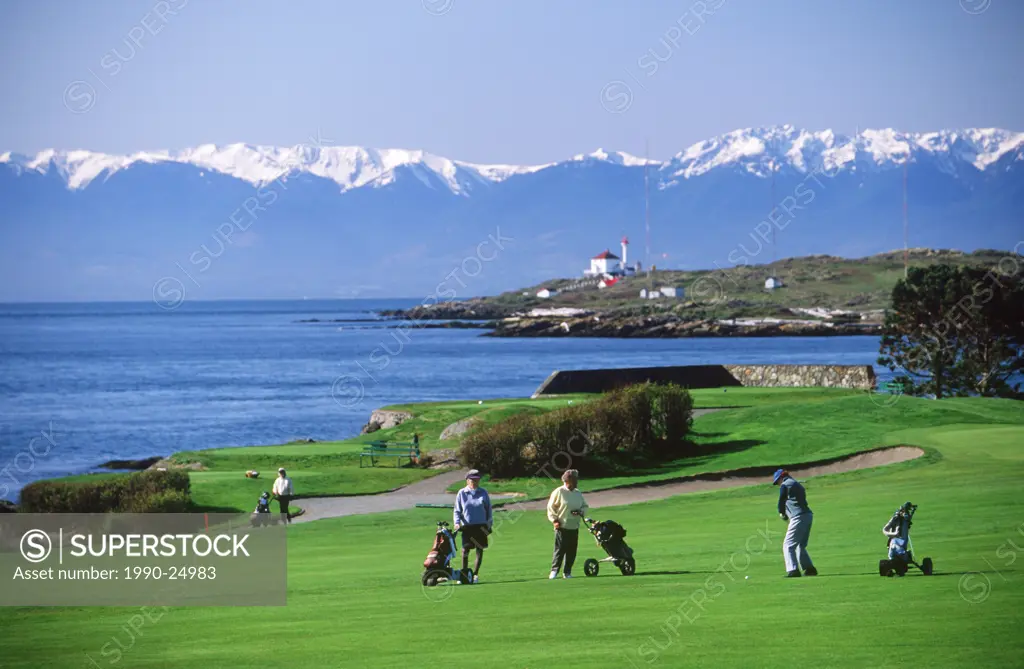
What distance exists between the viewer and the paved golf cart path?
3381cm

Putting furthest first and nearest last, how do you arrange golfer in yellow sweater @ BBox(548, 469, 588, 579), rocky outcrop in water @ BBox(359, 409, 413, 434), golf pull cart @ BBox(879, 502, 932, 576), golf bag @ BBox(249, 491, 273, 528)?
rocky outcrop in water @ BBox(359, 409, 413, 434) < golf bag @ BBox(249, 491, 273, 528) < golfer in yellow sweater @ BBox(548, 469, 588, 579) < golf pull cart @ BBox(879, 502, 932, 576)

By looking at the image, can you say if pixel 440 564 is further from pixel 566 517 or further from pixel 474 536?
pixel 566 517

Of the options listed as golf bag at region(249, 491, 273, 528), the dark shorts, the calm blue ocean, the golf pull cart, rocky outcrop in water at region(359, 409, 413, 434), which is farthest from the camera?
the calm blue ocean

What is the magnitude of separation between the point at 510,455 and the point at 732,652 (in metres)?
26.3

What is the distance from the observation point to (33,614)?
1925 cm

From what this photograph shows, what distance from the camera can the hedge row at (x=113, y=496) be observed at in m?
31.3

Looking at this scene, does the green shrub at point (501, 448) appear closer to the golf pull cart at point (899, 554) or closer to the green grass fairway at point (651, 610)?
the green grass fairway at point (651, 610)

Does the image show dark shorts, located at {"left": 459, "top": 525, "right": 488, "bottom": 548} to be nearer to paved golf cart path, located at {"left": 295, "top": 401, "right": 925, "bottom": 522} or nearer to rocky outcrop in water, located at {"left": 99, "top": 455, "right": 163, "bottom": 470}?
paved golf cart path, located at {"left": 295, "top": 401, "right": 925, "bottom": 522}

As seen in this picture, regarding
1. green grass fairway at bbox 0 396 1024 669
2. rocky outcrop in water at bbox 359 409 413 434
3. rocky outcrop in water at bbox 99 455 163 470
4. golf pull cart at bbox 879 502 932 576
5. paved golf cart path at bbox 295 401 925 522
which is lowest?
rocky outcrop in water at bbox 99 455 163 470

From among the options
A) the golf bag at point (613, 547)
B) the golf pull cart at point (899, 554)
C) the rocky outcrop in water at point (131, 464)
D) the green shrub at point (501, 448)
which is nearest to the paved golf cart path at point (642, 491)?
the green shrub at point (501, 448)

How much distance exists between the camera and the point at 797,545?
1827 centimetres

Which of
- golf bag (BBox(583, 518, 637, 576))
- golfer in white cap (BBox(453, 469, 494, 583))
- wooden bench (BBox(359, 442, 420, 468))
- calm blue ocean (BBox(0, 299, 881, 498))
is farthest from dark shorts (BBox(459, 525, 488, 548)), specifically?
calm blue ocean (BBox(0, 299, 881, 498))

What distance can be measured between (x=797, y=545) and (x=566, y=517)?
3424mm

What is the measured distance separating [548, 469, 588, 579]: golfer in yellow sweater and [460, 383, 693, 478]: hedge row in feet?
64.5
